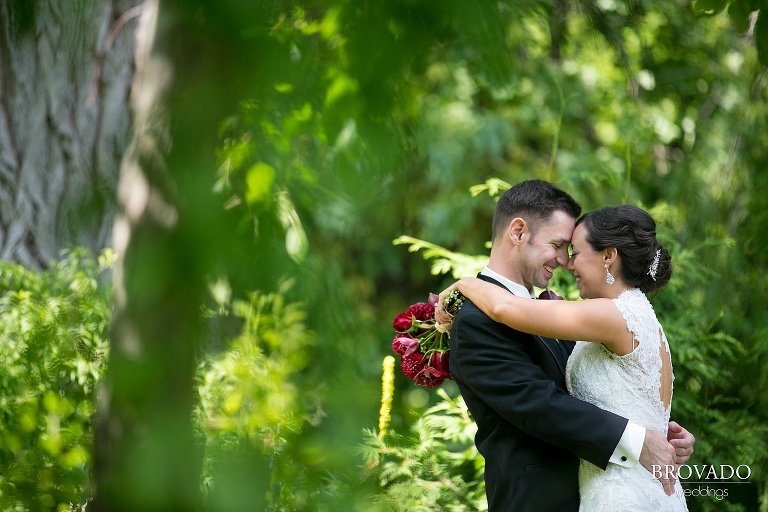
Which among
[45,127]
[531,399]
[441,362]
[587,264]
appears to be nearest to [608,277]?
[587,264]

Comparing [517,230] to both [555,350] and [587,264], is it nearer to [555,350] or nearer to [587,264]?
[587,264]

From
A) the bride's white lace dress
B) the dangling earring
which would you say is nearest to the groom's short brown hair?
the dangling earring

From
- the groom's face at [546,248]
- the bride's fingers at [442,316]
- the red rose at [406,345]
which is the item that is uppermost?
the groom's face at [546,248]

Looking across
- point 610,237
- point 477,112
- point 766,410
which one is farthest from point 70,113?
point 766,410

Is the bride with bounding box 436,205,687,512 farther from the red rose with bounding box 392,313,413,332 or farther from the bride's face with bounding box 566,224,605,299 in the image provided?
the red rose with bounding box 392,313,413,332

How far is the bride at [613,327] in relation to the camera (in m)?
2.43

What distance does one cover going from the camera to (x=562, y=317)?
241cm

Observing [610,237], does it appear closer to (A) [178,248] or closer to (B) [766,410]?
(A) [178,248]

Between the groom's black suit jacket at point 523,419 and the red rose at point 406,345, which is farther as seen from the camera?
the red rose at point 406,345

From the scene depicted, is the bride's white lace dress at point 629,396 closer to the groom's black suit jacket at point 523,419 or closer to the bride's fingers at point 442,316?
the groom's black suit jacket at point 523,419

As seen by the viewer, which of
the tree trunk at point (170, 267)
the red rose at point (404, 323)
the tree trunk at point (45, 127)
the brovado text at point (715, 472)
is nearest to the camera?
the tree trunk at point (170, 267)

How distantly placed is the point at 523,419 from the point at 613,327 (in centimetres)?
40

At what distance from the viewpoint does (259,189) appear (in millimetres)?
749

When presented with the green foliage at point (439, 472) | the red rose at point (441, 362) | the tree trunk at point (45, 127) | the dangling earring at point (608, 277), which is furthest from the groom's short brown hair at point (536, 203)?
the tree trunk at point (45, 127)
